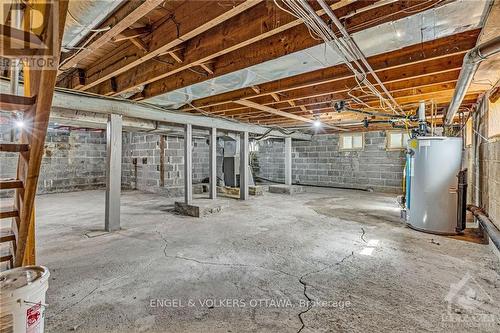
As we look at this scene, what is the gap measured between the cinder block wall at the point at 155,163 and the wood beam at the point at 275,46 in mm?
4398

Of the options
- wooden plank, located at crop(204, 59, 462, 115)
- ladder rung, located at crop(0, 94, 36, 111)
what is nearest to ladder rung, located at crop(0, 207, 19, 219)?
ladder rung, located at crop(0, 94, 36, 111)

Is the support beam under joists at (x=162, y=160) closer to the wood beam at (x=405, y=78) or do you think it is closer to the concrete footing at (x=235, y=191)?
the concrete footing at (x=235, y=191)

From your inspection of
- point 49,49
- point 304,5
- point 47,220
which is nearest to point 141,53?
point 49,49

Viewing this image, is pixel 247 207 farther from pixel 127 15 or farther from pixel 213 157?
pixel 127 15

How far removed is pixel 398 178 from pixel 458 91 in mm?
5268

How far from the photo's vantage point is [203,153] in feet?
27.7

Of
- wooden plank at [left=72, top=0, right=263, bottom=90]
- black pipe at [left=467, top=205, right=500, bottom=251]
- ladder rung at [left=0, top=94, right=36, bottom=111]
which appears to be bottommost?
black pipe at [left=467, top=205, right=500, bottom=251]

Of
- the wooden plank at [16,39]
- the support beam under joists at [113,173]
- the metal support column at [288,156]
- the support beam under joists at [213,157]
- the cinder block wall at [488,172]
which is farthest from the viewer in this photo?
the metal support column at [288,156]

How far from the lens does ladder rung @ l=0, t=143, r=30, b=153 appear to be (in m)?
1.06

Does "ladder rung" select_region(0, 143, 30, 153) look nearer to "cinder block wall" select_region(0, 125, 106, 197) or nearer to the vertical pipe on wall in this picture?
the vertical pipe on wall

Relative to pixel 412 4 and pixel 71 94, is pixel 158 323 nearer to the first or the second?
pixel 412 4

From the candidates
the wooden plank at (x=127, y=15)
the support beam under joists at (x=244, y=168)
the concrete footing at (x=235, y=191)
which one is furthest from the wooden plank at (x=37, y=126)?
the concrete footing at (x=235, y=191)

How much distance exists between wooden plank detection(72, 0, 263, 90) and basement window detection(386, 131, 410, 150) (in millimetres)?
7087

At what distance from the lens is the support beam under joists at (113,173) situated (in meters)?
3.55
